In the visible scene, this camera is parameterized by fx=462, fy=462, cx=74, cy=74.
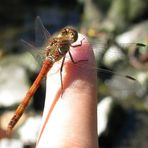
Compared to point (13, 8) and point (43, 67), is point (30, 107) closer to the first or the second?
point (43, 67)

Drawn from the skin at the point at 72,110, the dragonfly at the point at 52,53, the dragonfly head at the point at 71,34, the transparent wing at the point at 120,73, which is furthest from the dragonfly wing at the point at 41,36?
the transparent wing at the point at 120,73

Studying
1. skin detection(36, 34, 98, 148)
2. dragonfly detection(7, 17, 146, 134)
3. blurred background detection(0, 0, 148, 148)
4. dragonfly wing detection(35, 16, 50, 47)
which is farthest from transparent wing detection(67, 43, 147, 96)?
skin detection(36, 34, 98, 148)

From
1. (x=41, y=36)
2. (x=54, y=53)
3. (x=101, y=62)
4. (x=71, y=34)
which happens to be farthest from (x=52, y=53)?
(x=101, y=62)

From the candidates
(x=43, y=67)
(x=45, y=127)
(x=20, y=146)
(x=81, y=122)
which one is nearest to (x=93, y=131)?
(x=81, y=122)

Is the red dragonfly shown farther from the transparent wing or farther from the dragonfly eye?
→ the transparent wing

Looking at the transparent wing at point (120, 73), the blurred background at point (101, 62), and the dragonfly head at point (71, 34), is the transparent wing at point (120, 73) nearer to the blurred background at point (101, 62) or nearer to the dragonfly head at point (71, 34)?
the blurred background at point (101, 62)

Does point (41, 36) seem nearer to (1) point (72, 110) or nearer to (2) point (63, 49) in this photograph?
(2) point (63, 49)
